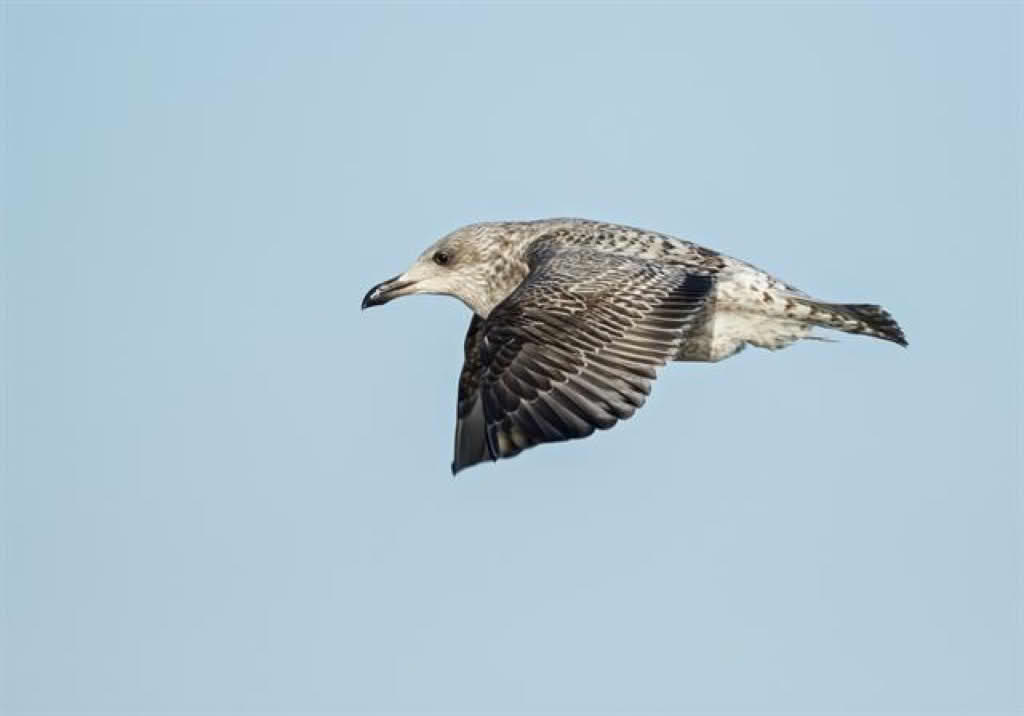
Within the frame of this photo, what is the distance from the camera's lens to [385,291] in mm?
18656

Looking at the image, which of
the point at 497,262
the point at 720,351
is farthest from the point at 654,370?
the point at 497,262

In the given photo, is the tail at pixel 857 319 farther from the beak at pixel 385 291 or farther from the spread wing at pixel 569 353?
the beak at pixel 385 291

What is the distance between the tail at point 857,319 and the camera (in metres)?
17.7

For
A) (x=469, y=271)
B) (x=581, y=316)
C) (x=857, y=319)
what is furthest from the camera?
(x=469, y=271)

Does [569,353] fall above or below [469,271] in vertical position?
below

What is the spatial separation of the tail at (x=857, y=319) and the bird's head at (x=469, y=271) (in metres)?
2.33

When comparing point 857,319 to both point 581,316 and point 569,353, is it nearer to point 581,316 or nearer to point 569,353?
point 581,316

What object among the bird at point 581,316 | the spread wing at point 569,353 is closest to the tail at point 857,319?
the bird at point 581,316

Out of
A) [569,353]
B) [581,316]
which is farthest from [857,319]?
[569,353]

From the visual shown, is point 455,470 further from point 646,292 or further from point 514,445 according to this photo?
point 646,292

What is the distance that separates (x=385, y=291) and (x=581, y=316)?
2.96m

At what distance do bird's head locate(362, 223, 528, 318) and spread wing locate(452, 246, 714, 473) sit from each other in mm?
1547

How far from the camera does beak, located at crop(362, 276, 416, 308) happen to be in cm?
1853

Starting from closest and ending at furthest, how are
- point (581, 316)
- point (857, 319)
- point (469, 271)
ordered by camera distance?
point (581, 316) < point (857, 319) < point (469, 271)
